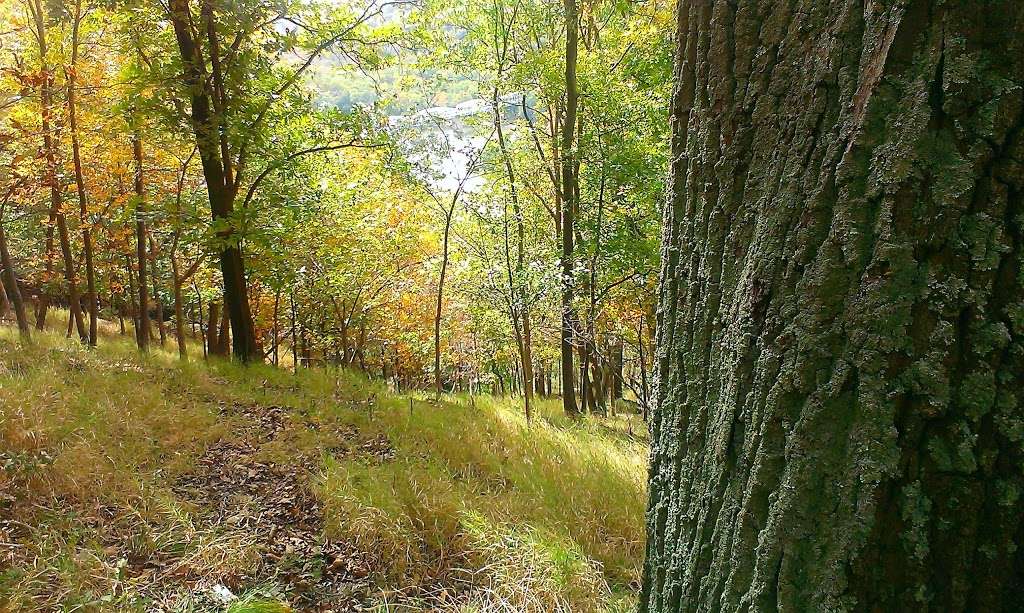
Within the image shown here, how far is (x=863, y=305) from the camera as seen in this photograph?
0.87 metres

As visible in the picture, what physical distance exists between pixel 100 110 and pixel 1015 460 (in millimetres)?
10348

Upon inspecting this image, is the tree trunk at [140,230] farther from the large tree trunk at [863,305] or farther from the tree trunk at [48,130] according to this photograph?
the large tree trunk at [863,305]

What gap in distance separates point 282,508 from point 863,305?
143 inches

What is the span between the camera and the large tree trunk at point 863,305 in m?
0.77

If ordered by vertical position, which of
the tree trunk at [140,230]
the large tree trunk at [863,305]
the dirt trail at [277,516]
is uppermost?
the tree trunk at [140,230]

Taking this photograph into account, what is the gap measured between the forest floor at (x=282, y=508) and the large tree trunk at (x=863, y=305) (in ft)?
6.02

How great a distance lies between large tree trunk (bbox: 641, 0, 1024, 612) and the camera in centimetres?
77

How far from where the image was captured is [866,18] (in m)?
0.88

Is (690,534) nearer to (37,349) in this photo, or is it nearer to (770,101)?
(770,101)

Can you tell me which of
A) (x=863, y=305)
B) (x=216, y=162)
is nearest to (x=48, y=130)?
(x=216, y=162)

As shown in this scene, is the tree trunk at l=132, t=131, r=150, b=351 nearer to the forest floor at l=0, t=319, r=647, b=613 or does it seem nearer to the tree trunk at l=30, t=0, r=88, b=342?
the tree trunk at l=30, t=0, r=88, b=342

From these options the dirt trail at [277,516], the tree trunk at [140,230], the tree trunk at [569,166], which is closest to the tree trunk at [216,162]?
the tree trunk at [140,230]

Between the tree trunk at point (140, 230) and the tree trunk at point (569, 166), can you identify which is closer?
the tree trunk at point (569, 166)

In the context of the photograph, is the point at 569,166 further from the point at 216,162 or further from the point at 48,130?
the point at 48,130
